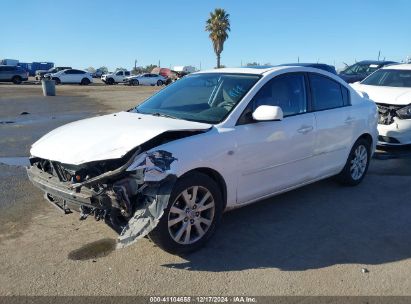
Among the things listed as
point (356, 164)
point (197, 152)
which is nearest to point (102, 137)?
point (197, 152)

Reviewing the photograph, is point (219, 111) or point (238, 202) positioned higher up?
point (219, 111)

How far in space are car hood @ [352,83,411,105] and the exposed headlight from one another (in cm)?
10

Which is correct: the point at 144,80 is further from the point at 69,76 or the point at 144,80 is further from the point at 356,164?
the point at 356,164

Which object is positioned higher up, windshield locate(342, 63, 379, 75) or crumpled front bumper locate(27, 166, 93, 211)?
windshield locate(342, 63, 379, 75)

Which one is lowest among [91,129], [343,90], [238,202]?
[238,202]

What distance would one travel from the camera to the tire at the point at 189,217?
3.90m

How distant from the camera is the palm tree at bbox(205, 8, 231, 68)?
195 feet

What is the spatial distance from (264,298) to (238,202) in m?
1.29

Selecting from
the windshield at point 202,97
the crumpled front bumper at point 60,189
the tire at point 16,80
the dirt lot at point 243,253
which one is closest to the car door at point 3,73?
the tire at point 16,80

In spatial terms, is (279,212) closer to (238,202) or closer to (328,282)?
(238,202)

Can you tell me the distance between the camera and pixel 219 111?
466 centimetres

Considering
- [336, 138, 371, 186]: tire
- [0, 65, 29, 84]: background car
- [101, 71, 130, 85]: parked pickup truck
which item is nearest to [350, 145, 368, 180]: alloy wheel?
[336, 138, 371, 186]: tire

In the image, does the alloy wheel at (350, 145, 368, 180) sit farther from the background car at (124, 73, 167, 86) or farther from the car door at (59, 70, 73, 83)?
the background car at (124, 73, 167, 86)

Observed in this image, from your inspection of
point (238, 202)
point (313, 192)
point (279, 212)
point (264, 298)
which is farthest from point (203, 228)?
point (313, 192)
